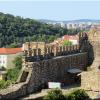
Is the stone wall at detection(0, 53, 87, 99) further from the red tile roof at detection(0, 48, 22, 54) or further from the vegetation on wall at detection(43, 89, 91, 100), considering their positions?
the red tile roof at detection(0, 48, 22, 54)

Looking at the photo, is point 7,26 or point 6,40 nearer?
point 6,40

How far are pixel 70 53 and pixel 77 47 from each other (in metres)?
1.47

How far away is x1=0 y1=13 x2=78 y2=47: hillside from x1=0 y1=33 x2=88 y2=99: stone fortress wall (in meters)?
68.9

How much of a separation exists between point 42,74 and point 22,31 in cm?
8753

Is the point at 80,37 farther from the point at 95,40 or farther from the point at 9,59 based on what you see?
the point at 9,59

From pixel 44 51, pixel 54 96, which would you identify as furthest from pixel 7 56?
pixel 54 96

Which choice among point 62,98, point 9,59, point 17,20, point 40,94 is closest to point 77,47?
point 40,94

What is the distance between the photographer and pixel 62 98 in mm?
20047

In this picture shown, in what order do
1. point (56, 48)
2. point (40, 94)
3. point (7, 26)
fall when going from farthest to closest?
1. point (7, 26)
2. point (56, 48)
3. point (40, 94)

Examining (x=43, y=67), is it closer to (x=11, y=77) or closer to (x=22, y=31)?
(x=11, y=77)

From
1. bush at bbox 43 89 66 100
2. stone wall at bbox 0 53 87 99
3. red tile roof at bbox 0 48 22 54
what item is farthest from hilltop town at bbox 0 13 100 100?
red tile roof at bbox 0 48 22 54

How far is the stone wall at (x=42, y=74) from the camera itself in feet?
71.3

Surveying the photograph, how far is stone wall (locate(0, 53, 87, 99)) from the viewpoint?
21.7 meters

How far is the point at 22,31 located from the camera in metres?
112
